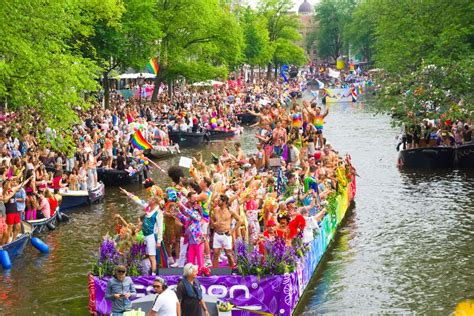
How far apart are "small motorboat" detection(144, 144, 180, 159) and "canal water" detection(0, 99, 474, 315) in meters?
9.23

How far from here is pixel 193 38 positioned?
204ft

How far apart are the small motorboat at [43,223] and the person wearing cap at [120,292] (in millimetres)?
10208

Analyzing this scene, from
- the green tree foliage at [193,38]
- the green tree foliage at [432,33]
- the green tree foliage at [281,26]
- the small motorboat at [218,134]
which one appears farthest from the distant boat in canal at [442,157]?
the green tree foliage at [281,26]

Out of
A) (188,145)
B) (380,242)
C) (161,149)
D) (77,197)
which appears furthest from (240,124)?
(380,242)

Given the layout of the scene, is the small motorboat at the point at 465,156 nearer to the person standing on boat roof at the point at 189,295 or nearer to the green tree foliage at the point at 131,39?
the green tree foliage at the point at 131,39

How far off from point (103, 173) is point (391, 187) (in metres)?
11.4

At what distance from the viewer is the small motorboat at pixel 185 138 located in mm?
49969

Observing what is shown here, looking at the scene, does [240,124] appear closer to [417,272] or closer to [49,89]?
[49,89]

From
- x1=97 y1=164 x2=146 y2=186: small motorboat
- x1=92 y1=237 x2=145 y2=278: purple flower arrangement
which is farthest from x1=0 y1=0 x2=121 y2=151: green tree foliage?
x1=92 y1=237 x2=145 y2=278: purple flower arrangement

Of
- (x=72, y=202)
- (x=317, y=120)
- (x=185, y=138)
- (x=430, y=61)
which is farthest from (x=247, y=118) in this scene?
(x=72, y=202)

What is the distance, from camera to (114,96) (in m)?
64.2

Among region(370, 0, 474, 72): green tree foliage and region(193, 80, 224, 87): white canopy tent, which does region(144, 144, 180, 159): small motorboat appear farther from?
region(193, 80, 224, 87): white canopy tent

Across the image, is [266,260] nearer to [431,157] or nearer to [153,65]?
[431,157]

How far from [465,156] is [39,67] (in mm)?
18848
